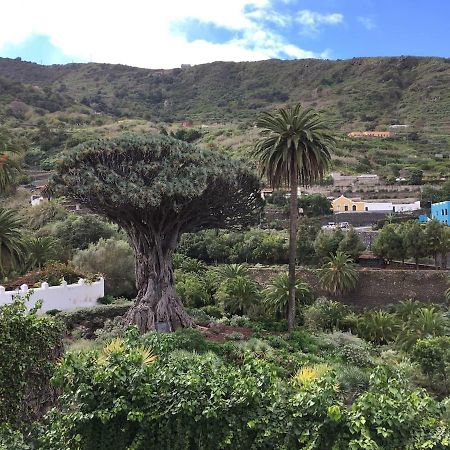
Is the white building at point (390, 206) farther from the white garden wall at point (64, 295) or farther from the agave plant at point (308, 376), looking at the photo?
the agave plant at point (308, 376)

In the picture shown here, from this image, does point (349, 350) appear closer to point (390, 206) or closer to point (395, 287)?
point (395, 287)

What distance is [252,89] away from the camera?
13300cm

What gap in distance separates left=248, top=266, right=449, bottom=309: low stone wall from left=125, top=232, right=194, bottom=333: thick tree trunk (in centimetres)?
1543

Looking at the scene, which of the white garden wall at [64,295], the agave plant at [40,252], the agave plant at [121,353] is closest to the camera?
the agave plant at [121,353]

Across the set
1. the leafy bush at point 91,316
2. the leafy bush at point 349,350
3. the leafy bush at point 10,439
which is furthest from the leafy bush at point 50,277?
the leafy bush at point 10,439

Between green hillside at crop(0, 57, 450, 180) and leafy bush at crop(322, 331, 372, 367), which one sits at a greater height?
green hillside at crop(0, 57, 450, 180)

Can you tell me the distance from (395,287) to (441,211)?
894 inches

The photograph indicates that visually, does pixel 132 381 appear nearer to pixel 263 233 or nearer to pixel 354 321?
pixel 354 321

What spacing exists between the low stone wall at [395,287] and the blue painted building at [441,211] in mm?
19621

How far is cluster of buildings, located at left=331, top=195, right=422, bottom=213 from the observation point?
59375 millimetres

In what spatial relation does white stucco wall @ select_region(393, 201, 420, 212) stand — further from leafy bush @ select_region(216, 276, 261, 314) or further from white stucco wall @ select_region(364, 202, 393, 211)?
leafy bush @ select_region(216, 276, 261, 314)

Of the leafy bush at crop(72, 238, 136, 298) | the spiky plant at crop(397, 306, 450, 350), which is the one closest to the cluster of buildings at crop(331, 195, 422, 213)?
the leafy bush at crop(72, 238, 136, 298)

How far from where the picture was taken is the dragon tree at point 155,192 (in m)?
18.9

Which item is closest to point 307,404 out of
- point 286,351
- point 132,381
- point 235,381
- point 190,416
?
point 235,381
